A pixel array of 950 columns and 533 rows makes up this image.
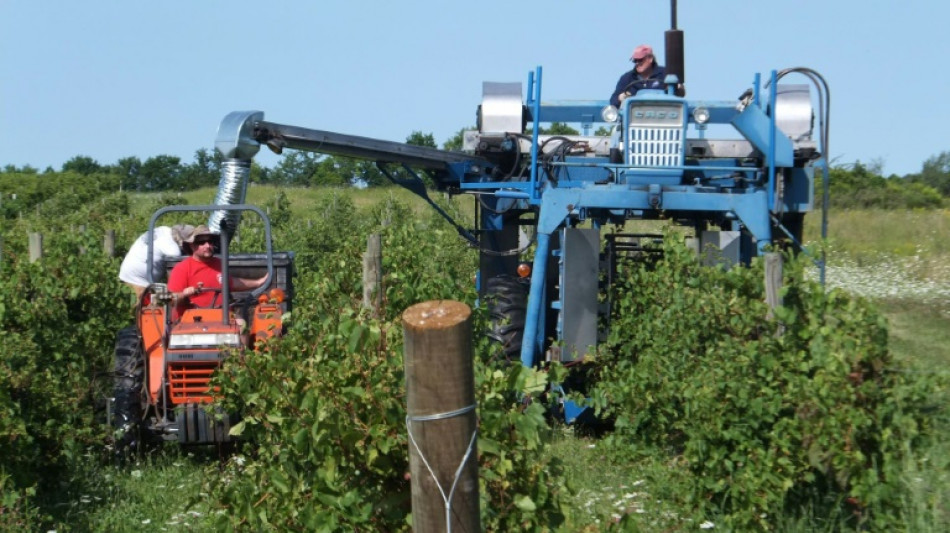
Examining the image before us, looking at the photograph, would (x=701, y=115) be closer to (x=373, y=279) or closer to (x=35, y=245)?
(x=373, y=279)

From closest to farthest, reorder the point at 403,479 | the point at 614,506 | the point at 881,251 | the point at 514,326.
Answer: the point at 403,479 < the point at 614,506 < the point at 514,326 < the point at 881,251

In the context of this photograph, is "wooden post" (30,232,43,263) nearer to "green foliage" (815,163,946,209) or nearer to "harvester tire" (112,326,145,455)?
"harvester tire" (112,326,145,455)

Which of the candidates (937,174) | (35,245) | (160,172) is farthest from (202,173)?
(35,245)

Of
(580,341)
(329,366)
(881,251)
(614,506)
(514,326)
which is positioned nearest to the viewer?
(329,366)

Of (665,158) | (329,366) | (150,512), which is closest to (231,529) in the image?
(329,366)

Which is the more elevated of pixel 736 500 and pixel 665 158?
pixel 665 158

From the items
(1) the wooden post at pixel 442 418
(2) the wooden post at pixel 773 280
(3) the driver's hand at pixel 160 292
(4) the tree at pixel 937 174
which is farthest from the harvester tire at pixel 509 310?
(4) the tree at pixel 937 174

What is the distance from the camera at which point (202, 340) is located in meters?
8.84

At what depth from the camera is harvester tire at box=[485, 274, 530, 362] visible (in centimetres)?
1080

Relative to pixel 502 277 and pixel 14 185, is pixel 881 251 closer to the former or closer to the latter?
pixel 502 277

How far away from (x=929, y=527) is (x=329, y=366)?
101 inches

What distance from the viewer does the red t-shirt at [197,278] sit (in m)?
9.61

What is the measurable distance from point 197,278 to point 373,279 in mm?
2989

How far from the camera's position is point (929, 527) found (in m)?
5.38
